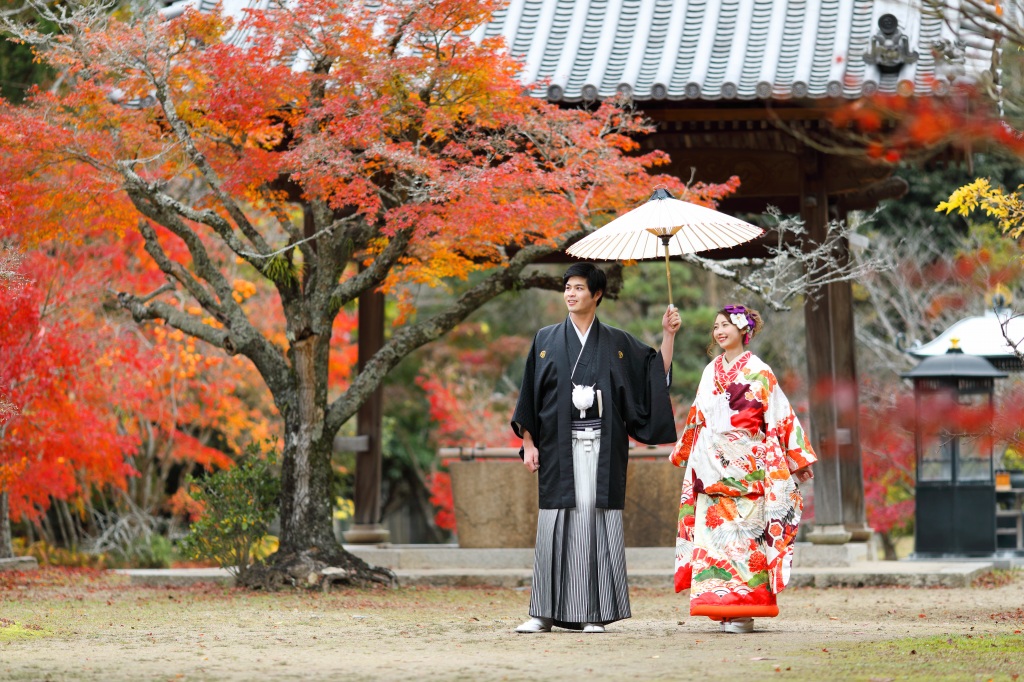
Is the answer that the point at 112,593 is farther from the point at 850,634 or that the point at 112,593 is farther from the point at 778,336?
the point at 778,336

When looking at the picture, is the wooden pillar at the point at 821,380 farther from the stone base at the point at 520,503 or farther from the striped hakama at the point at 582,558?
the striped hakama at the point at 582,558

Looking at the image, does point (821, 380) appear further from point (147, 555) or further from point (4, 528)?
point (147, 555)

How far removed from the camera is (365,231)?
956 cm

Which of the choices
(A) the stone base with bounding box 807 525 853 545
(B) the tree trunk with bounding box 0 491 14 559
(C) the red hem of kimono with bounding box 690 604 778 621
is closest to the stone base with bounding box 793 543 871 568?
(A) the stone base with bounding box 807 525 853 545

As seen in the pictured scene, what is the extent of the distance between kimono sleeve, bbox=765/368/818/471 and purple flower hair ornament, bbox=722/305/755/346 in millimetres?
282

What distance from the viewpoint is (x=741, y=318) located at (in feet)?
22.1

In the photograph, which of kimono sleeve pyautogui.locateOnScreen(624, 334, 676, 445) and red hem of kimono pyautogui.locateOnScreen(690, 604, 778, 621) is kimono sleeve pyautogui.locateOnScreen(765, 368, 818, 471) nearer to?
kimono sleeve pyautogui.locateOnScreen(624, 334, 676, 445)

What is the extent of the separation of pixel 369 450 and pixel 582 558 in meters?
5.65

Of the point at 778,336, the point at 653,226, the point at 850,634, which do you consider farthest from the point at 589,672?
the point at 778,336

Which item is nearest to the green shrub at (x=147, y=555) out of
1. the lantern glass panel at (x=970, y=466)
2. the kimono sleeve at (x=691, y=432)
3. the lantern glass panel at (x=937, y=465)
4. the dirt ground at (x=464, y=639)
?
the dirt ground at (x=464, y=639)

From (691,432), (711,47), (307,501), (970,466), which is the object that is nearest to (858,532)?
(970,466)

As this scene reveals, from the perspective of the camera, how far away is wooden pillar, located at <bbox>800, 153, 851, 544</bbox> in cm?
1082

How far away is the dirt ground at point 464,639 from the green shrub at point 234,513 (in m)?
0.40

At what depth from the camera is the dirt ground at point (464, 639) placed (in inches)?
191
